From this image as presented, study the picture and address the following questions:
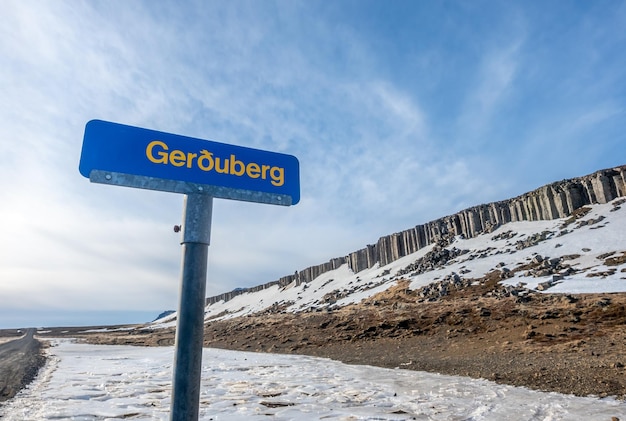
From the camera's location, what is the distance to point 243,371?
12531 mm

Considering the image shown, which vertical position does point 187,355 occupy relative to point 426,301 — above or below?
below

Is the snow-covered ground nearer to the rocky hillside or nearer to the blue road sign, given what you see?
the rocky hillside

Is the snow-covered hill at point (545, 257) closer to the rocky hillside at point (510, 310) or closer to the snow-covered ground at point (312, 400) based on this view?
the rocky hillside at point (510, 310)

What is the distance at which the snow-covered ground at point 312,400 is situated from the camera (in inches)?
243

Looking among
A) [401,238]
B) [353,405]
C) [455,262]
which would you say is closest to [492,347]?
[353,405]

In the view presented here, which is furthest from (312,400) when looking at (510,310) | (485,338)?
(510,310)

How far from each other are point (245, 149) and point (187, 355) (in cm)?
132

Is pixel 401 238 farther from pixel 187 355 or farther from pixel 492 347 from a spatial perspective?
pixel 187 355

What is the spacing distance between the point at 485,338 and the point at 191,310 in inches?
674

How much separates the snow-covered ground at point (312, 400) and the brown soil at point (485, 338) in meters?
1.46

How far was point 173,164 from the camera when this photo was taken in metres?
2.26

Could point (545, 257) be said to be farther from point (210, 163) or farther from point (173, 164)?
point (173, 164)

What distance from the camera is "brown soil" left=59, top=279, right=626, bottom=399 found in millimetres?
9633

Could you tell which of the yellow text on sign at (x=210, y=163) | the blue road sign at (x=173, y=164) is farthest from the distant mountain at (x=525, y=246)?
the blue road sign at (x=173, y=164)
